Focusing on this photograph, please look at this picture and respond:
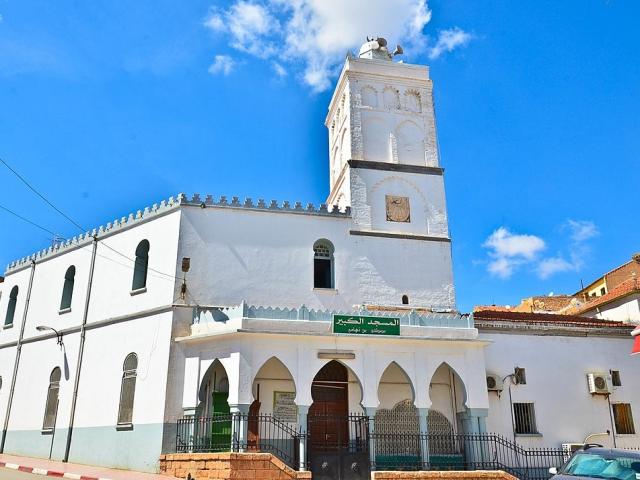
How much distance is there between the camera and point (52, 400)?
19.4 meters

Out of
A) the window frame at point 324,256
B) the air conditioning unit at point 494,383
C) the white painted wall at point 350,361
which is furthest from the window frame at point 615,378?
the window frame at point 324,256

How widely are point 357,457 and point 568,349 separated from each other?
8.43 m

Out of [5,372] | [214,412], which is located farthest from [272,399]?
[5,372]

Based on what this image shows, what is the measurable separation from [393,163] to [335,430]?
9169 mm

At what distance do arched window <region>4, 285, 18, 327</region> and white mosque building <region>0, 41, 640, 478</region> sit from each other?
5.11 ft

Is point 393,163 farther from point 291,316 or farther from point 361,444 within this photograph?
point 361,444

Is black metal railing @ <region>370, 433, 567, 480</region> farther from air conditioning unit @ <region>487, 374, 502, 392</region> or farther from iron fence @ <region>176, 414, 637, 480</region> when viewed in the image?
air conditioning unit @ <region>487, 374, 502, 392</region>

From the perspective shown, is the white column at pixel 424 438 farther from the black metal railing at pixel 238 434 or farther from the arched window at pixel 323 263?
the arched window at pixel 323 263

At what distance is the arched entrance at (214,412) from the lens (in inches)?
591

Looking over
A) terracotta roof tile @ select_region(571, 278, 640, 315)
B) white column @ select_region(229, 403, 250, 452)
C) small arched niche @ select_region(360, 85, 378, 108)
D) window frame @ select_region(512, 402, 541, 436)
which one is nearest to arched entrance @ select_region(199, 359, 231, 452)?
white column @ select_region(229, 403, 250, 452)

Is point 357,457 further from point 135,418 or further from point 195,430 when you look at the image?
point 135,418

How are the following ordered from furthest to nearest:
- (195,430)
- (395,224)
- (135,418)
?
(395,224)
(135,418)
(195,430)

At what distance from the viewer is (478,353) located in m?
16.6

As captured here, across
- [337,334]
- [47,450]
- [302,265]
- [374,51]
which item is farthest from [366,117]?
[47,450]
